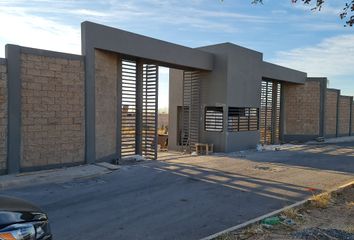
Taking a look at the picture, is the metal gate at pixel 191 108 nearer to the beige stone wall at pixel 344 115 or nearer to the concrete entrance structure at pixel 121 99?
the concrete entrance structure at pixel 121 99

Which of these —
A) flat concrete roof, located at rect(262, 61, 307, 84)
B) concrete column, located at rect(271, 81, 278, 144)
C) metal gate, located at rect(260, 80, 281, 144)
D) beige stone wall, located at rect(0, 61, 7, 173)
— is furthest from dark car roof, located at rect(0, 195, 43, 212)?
concrete column, located at rect(271, 81, 278, 144)

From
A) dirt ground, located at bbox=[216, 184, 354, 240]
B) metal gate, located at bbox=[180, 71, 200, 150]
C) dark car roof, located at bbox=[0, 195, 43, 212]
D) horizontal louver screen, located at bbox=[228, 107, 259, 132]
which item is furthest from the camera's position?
metal gate, located at bbox=[180, 71, 200, 150]

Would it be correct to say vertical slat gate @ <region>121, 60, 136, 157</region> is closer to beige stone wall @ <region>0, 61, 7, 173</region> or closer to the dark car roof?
beige stone wall @ <region>0, 61, 7, 173</region>

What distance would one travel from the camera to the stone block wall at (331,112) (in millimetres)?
29309

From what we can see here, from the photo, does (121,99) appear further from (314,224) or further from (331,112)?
(331,112)

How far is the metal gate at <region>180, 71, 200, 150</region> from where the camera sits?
20.1 metres

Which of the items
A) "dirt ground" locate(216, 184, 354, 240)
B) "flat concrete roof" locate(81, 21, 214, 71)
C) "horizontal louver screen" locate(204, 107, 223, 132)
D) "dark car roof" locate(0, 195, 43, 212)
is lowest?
"dirt ground" locate(216, 184, 354, 240)

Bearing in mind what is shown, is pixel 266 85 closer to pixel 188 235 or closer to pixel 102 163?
pixel 102 163

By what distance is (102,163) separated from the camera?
1292 cm

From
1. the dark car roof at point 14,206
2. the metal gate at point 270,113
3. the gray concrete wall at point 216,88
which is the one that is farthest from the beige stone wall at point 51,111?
the metal gate at point 270,113

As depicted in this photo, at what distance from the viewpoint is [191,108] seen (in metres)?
20.4

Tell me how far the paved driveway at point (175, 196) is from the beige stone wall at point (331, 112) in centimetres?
1574

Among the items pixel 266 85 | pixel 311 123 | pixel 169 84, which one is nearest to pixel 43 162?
pixel 169 84

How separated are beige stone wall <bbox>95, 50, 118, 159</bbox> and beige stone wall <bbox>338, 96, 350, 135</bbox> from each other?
79.9 ft
